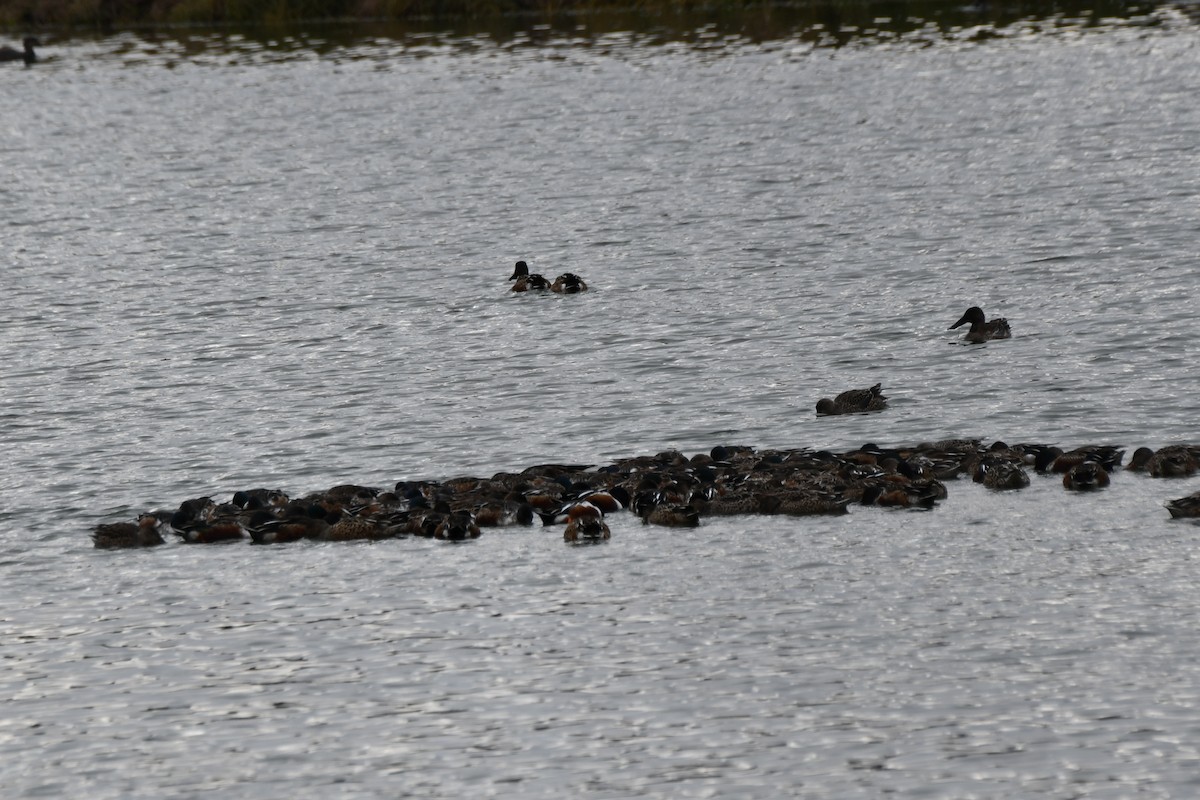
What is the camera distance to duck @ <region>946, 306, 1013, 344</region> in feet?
114

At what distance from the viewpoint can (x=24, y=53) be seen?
305ft

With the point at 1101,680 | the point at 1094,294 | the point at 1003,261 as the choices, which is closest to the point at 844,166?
the point at 1003,261

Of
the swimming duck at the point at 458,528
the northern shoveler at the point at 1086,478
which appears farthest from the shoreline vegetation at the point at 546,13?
the swimming duck at the point at 458,528

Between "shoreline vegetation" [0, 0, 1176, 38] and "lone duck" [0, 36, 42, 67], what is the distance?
9422 mm

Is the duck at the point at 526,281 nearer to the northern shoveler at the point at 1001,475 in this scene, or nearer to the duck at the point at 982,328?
the duck at the point at 982,328

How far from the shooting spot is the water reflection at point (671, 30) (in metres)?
83.4

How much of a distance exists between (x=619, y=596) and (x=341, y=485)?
5926 mm

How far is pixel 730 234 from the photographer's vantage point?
157 feet

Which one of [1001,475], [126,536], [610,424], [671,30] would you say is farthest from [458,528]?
[671,30]

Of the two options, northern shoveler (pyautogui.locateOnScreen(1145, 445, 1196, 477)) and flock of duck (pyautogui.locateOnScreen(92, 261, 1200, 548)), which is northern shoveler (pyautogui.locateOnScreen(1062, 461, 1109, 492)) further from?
northern shoveler (pyautogui.locateOnScreen(1145, 445, 1196, 477))

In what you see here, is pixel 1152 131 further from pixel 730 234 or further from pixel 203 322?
pixel 203 322

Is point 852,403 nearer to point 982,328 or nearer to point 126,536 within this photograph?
point 982,328

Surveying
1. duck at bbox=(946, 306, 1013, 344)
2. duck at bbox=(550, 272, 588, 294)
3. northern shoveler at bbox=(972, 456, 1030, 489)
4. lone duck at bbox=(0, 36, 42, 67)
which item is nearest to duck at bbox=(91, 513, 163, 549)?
northern shoveler at bbox=(972, 456, 1030, 489)

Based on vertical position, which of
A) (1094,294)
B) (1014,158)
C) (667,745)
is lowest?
(667,745)
